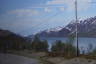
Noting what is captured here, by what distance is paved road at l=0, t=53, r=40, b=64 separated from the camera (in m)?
3.03

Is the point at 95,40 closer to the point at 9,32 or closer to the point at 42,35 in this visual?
the point at 42,35

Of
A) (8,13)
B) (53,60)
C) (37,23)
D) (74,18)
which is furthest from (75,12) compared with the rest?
(8,13)

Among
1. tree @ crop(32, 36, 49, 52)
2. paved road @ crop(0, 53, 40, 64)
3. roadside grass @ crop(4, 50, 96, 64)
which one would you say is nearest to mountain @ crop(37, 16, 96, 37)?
tree @ crop(32, 36, 49, 52)

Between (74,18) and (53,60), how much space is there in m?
0.70

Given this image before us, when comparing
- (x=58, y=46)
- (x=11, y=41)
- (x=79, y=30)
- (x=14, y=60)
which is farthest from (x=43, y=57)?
(x=79, y=30)

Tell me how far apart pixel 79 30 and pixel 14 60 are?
1072 mm

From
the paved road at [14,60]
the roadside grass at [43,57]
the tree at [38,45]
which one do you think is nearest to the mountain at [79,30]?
the tree at [38,45]

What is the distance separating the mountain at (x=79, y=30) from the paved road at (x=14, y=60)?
16.4 inches

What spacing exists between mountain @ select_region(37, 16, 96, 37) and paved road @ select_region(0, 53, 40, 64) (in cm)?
42

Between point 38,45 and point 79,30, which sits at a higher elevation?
point 79,30

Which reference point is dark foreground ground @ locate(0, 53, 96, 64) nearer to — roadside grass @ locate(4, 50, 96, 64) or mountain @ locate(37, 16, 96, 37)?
roadside grass @ locate(4, 50, 96, 64)

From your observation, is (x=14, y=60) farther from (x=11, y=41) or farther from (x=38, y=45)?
(x=38, y=45)

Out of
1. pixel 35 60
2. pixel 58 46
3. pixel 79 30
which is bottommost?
pixel 35 60

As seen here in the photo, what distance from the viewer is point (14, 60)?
119 inches
